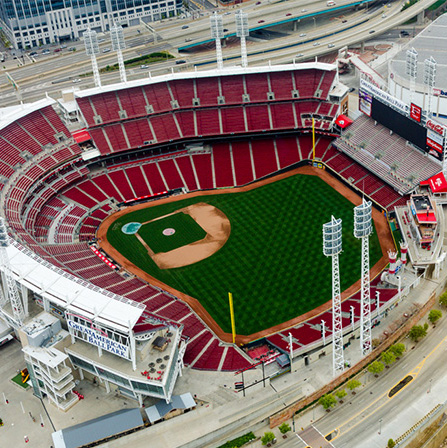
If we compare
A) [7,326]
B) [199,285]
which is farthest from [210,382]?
[7,326]

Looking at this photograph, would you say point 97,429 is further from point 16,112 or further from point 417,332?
point 16,112

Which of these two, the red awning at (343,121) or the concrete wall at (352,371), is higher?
the red awning at (343,121)

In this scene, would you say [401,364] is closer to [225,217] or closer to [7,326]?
[225,217]

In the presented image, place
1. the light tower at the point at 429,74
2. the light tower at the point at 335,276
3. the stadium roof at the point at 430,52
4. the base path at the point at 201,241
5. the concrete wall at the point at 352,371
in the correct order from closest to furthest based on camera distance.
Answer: the light tower at the point at 335,276, the concrete wall at the point at 352,371, the base path at the point at 201,241, the light tower at the point at 429,74, the stadium roof at the point at 430,52

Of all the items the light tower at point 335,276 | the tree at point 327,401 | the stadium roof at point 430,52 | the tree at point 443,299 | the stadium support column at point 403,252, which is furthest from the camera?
the stadium roof at point 430,52

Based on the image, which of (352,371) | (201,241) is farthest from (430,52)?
(352,371)

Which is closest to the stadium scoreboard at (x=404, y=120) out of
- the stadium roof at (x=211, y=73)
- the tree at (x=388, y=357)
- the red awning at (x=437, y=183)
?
the red awning at (x=437, y=183)

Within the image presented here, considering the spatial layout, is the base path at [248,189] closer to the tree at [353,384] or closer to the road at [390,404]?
the road at [390,404]

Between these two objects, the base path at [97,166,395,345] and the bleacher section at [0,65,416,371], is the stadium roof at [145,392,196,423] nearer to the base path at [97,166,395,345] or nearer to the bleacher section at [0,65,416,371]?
the base path at [97,166,395,345]
